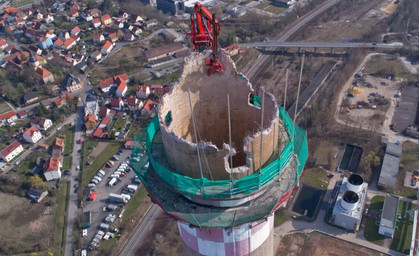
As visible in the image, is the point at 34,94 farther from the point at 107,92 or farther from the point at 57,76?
the point at 107,92

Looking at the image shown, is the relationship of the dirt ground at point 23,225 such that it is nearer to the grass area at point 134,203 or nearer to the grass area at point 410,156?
the grass area at point 134,203

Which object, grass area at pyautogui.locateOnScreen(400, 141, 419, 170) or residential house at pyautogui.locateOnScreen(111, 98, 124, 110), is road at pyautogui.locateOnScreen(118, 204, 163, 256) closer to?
residential house at pyautogui.locateOnScreen(111, 98, 124, 110)

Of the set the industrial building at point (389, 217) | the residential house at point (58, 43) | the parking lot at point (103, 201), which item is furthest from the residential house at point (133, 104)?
the industrial building at point (389, 217)

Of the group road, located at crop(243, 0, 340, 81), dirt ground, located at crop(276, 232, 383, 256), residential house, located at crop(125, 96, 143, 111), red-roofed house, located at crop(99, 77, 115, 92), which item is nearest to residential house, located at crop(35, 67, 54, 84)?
red-roofed house, located at crop(99, 77, 115, 92)

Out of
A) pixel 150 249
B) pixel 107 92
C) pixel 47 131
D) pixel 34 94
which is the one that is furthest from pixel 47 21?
pixel 150 249

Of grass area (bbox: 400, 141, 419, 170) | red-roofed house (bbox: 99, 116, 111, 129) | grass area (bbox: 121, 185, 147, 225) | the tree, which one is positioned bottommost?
grass area (bbox: 121, 185, 147, 225)

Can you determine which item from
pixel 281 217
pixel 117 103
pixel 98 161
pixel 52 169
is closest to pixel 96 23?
pixel 117 103

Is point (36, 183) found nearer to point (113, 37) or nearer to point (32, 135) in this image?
point (32, 135)
